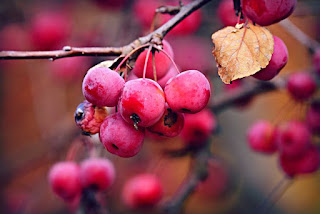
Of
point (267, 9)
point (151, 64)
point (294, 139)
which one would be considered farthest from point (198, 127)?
point (267, 9)

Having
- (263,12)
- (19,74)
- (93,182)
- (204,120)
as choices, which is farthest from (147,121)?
(19,74)

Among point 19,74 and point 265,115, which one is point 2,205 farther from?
point 265,115

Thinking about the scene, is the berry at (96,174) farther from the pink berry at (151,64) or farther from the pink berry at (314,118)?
the pink berry at (314,118)

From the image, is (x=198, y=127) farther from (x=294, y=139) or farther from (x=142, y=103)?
(x=142, y=103)

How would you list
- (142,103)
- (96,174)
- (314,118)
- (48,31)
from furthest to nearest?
(48,31) → (314,118) → (96,174) → (142,103)

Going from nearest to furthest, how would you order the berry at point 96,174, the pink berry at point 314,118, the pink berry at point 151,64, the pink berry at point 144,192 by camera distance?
1. the pink berry at point 151,64
2. the berry at point 96,174
3. the pink berry at point 314,118
4. the pink berry at point 144,192

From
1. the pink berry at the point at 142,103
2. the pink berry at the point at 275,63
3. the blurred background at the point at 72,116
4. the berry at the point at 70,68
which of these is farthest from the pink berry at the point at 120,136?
the berry at the point at 70,68
